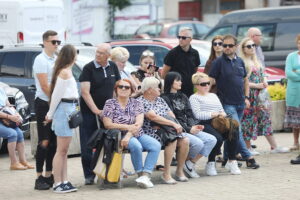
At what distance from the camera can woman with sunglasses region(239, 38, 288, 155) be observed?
13273 mm

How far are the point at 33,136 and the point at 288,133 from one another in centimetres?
495

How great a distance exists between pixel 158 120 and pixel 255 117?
2.53m

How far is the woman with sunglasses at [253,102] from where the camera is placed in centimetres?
1327

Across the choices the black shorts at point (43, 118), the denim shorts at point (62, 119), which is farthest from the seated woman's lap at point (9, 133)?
the denim shorts at point (62, 119)

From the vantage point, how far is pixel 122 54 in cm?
1205

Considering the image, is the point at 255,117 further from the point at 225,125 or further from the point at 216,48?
the point at 225,125

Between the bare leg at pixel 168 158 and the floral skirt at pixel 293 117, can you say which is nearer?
the bare leg at pixel 168 158

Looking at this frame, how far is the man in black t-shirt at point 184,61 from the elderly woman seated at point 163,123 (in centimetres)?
131

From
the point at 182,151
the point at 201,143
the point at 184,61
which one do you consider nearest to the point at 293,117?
the point at 184,61

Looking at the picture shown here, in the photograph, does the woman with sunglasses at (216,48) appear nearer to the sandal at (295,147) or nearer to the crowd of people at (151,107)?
the crowd of people at (151,107)

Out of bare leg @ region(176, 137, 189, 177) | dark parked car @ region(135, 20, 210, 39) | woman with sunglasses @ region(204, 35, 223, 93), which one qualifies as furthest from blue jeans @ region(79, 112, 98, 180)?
dark parked car @ region(135, 20, 210, 39)

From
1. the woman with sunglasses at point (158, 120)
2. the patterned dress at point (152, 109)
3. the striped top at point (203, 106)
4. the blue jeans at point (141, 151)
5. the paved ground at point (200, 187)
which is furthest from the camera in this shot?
the striped top at point (203, 106)

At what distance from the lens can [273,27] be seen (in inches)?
826

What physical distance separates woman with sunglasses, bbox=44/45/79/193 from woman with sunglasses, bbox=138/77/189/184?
1137 mm
